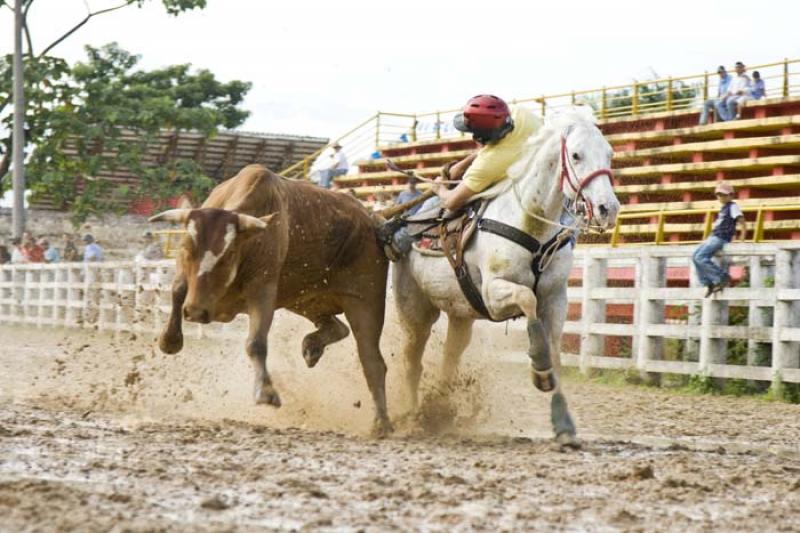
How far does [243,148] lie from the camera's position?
4031cm

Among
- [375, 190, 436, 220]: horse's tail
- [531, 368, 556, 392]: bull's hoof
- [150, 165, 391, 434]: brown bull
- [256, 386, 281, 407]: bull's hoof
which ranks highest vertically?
[375, 190, 436, 220]: horse's tail

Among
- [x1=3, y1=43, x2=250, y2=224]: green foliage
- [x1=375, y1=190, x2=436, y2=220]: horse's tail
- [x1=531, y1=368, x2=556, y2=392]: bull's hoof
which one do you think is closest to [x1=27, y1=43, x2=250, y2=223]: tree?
[x1=3, y1=43, x2=250, y2=224]: green foliage

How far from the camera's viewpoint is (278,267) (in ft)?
27.8

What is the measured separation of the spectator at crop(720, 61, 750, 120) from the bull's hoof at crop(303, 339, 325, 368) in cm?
A: 1477

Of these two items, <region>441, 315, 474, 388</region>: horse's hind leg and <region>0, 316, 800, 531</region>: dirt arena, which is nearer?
<region>0, 316, 800, 531</region>: dirt arena

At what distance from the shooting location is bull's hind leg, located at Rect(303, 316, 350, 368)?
31.4 feet

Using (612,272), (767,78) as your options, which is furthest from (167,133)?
(612,272)

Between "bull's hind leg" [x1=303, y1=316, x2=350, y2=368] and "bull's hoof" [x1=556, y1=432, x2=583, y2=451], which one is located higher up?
"bull's hind leg" [x1=303, y1=316, x2=350, y2=368]

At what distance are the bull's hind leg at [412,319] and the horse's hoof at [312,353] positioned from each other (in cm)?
62

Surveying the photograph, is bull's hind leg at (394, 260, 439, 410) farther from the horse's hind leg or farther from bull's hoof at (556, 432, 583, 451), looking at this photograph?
bull's hoof at (556, 432, 583, 451)

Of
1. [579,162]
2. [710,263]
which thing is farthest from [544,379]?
[710,263]

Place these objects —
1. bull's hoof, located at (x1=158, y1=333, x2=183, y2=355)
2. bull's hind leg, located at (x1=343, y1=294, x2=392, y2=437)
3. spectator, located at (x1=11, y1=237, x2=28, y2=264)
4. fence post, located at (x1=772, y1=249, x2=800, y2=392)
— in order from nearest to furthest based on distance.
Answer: bull's hoof, located at (x1=158, y1=333, x2=183, y2=355) < bull's hind leg, located at (x1=343, y1=294, x2=392, y2=437) < fence post, located at (x1=772, y1=249, x2=800, y2=392) < spectator, located at (x1=11, y1=237, x2=28, y2=264)

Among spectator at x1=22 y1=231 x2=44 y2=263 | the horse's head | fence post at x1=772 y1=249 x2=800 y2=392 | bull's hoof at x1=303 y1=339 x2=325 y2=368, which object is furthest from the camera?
spectator at x1=22 y1=231 x2=44 y2=263

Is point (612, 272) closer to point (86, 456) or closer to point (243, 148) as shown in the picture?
point (86, 456)
